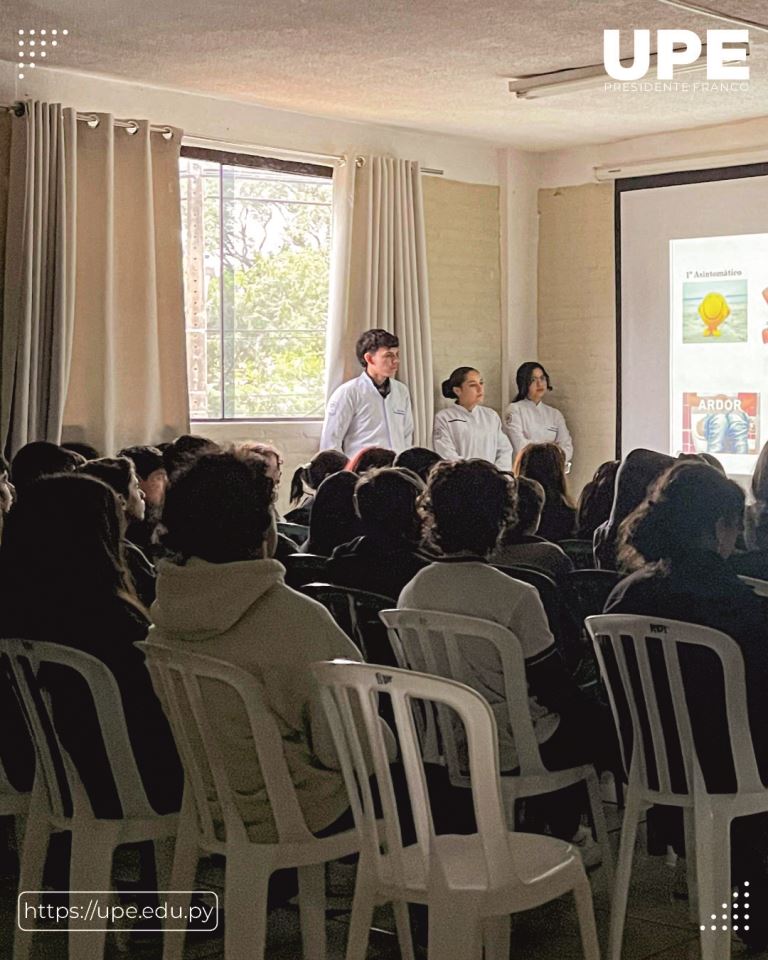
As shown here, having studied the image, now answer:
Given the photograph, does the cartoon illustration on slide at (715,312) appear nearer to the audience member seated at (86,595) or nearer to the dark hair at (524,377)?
the dark hair at (524,377)

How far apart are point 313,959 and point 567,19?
4131mm

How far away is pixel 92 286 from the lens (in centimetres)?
666

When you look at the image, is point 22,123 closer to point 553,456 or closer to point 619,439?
point 553,456

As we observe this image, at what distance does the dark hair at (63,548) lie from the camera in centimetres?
271

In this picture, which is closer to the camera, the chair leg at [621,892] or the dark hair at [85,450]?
the chair leg at [621,892]

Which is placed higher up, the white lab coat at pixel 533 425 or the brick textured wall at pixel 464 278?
the brick textured wall at pixel 464 278

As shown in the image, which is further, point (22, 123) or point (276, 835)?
point (22, 123)

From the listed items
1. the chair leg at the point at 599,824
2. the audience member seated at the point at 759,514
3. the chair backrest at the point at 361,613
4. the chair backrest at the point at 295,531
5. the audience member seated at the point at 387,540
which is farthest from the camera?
the chair backrest at the point at 295,531

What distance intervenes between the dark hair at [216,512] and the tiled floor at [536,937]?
1.01 meters

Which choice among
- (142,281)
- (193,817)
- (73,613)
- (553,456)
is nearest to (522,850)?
(193,817)

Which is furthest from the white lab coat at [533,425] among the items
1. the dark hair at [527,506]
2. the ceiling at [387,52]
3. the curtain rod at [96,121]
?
the dark hair at [527,506]

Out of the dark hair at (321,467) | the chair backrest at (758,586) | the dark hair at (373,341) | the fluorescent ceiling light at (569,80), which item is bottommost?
the chair backrest at (758,586)

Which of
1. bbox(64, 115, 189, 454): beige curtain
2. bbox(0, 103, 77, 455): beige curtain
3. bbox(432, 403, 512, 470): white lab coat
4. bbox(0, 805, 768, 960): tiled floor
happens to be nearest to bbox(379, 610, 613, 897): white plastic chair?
bbox(0, 805, 768, 960): tiled floor

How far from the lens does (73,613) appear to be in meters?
2.71
